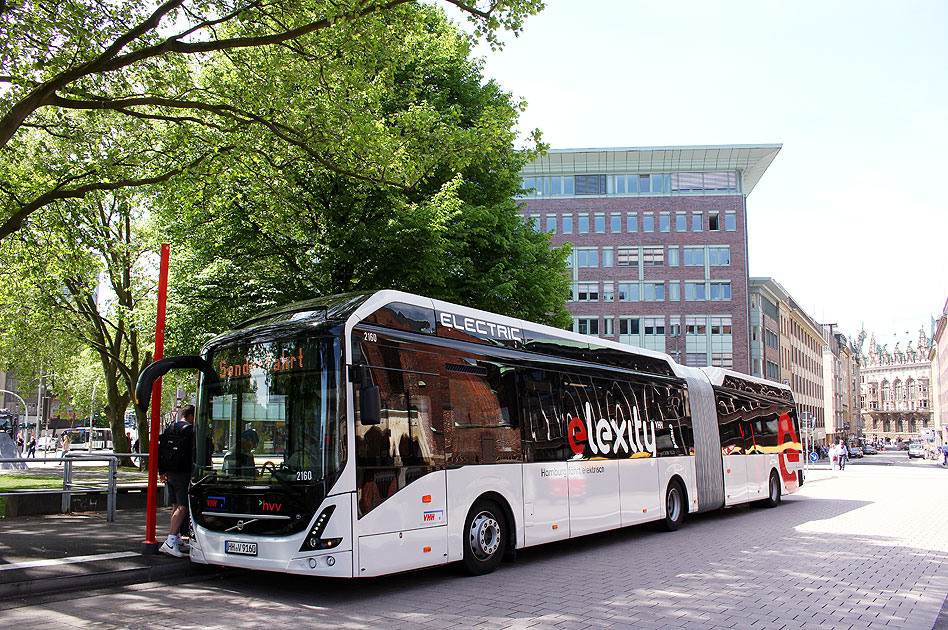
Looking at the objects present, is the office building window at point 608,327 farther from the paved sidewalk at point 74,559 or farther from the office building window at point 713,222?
the paved sidewalk at point 74,559

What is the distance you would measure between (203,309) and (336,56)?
8113mm

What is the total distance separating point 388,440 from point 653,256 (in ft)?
215

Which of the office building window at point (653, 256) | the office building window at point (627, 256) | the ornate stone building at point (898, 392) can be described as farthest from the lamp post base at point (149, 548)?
the ornate stone building at point (898, 392)

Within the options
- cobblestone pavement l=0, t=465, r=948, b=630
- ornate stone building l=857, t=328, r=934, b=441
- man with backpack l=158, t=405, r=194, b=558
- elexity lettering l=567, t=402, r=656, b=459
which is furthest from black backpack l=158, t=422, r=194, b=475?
ornate stone building l=857, t=328, r=934, b=441

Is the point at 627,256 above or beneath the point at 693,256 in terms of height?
above

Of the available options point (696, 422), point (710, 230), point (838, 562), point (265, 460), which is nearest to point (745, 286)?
point (710, 230)

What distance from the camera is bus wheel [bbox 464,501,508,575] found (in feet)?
31.6

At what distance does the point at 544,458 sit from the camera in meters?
11.1

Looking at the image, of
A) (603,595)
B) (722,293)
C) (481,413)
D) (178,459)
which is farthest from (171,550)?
(722,293)

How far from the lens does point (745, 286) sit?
7031cm

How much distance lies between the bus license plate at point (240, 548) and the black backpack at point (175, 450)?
102 inches

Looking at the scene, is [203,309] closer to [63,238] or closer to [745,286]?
[63,238]

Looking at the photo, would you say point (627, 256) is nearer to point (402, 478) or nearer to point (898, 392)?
point (402, 478)

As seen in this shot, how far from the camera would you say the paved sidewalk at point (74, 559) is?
833 centimetres
